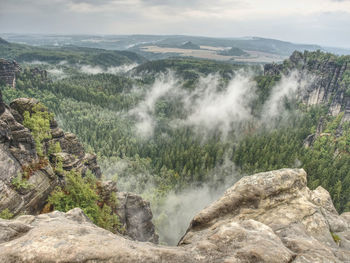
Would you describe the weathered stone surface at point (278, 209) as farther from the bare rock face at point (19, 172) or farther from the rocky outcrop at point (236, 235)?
the bare rock face at point (19, 172)

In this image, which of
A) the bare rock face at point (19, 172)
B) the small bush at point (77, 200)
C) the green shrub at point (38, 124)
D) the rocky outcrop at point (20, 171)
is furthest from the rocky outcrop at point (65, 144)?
the bare rock face at point (19, 172)

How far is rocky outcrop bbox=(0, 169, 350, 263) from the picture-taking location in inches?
596

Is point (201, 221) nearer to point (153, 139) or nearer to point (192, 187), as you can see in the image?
point (192, 187)

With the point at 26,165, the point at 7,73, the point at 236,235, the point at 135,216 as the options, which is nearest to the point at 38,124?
the point at 26,165

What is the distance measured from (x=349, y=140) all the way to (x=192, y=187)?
351 feet

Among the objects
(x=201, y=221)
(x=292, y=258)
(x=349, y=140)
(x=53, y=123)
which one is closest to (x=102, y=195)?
(x=53, y=123)

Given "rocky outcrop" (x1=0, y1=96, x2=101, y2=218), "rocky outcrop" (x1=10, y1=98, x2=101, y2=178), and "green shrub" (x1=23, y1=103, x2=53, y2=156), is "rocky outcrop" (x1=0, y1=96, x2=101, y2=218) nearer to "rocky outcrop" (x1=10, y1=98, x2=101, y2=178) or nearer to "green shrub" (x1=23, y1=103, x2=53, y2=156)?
"rocky outcrop" (x1=10, y1=98, x2=101, y2=178)

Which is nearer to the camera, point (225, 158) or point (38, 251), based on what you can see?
point (38, 251)

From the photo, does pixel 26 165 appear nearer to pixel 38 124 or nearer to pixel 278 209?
pixel 38 124

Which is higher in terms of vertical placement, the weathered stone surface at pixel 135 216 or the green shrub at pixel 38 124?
the green shrub at pixel 38 124

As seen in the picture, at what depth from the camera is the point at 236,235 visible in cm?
1872

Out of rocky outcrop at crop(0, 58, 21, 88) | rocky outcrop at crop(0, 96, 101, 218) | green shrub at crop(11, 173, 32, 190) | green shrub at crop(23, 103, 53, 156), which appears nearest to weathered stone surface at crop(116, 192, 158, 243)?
rocky outcrop at crop(0, 96, 101, 218)

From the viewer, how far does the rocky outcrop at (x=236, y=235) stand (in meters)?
15.1

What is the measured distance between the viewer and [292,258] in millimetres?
16703
